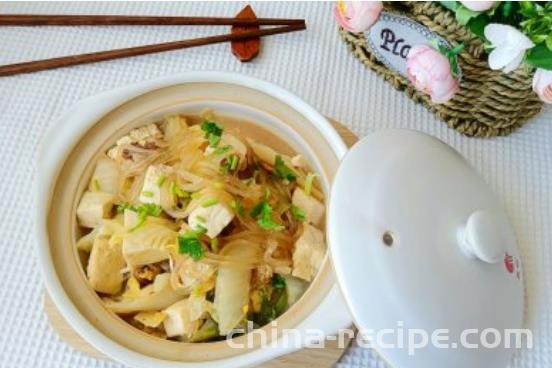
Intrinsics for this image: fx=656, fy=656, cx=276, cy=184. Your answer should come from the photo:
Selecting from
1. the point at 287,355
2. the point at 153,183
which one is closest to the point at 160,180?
the point at 153,183

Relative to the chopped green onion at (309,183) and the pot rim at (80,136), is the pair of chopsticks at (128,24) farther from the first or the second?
the chopped green onion at (309,183)

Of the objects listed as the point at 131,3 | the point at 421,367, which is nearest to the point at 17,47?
the point at 131,3

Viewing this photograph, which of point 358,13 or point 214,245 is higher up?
point 358,13

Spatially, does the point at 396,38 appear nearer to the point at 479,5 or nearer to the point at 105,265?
the point at 479,5

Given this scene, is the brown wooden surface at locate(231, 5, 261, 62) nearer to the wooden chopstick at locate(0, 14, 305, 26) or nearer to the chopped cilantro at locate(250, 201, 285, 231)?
the wooden chopstick at locate(0, 14, 305, 26)

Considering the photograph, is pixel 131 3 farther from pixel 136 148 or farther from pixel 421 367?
pixel 421 367

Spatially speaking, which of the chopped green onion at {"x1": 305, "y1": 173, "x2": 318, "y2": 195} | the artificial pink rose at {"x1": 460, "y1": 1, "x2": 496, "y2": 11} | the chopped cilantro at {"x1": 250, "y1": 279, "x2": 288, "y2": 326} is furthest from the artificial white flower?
the chopped cilantro at {"x1": 250, "y1": 279, "x2": 288, "y2": 326}
